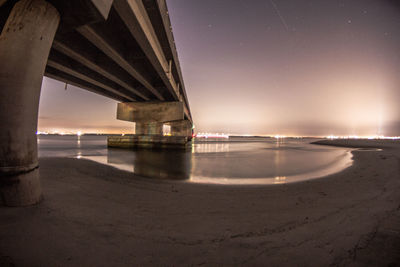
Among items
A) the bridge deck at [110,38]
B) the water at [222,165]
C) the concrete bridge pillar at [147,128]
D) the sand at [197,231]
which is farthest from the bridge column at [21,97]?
the concrete bridge pillar at [147,128]

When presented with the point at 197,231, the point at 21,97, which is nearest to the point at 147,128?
the point at 21,97

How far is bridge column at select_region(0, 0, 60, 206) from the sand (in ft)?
1.51

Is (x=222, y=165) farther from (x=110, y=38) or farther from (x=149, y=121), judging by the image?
(x=149, y=121)

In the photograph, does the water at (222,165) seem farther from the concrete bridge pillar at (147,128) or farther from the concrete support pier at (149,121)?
the concrete bridge pillar at (147,128)

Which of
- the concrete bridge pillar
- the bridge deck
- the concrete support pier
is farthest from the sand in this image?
the concrete bridge pillar

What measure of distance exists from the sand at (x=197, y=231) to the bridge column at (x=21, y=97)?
461 millimetres

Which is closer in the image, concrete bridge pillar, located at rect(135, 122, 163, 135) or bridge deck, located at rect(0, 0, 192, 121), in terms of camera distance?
bridge deck, located at rect(0, 0, 192, 121)

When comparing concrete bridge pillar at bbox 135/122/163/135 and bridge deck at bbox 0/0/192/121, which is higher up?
bridge deck at bbox 0/0/192/121

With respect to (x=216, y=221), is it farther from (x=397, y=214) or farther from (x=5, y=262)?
(x=397, y=214)

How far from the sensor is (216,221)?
120 inches

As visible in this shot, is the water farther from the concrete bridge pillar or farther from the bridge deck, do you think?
the concrete bridge pillar

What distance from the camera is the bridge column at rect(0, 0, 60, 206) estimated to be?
308 cm

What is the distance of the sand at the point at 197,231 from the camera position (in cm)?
198

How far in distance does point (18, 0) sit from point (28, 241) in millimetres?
5041
